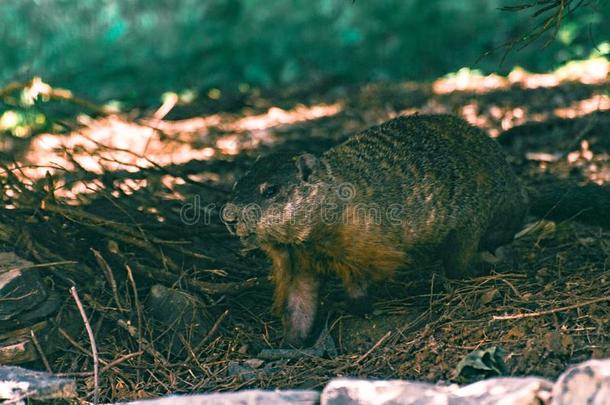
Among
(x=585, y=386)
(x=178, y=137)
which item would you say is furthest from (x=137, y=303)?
(x=178, y=137)

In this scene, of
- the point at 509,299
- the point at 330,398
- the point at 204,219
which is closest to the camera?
the point at 330,398

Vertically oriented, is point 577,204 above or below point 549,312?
above

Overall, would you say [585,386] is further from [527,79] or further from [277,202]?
[527,79]

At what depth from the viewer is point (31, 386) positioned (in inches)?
161

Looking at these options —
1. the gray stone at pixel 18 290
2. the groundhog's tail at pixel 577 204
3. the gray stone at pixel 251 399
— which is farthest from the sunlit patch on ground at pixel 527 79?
the gray stone at pixel 251 399

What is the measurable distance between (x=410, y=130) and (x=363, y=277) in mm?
1059

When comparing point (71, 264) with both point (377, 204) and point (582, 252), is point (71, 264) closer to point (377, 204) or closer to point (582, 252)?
point (377, 204)

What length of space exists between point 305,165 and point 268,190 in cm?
27

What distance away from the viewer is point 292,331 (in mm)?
5219

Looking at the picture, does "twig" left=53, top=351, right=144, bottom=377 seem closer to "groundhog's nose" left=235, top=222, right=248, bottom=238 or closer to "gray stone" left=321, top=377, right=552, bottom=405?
"groundhog's nose" left=235, top=222, right=248, bottom=238

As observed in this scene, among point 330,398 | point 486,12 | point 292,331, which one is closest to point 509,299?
point 292,331

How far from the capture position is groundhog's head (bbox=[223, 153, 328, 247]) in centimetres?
493

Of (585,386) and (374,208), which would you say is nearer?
(585,386)

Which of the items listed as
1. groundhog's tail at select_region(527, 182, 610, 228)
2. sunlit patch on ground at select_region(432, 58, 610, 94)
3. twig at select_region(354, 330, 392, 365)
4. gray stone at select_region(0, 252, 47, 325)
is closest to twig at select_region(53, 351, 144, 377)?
gray stone at select_region(0, 252, 47, 325)
